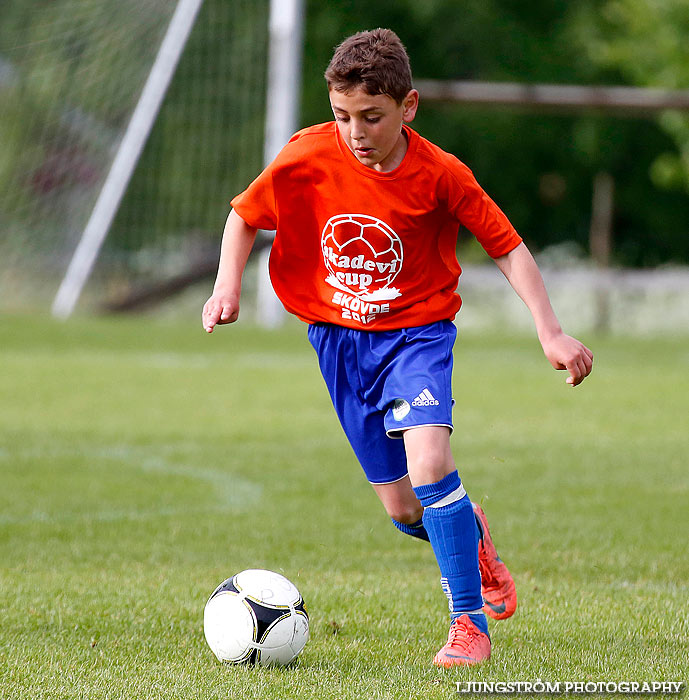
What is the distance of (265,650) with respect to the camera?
362 cm

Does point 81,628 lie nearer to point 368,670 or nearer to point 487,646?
point 368,670

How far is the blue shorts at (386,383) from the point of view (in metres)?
3.89

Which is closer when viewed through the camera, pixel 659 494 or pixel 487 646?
pixel 487 646

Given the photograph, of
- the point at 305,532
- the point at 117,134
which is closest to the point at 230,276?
the point at 305,532

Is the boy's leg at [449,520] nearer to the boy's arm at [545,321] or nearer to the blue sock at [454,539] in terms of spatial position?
the blue sock at [454,539]

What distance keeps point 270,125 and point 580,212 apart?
1535cm

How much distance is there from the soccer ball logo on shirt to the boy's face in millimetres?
220

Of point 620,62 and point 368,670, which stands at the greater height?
point 620,62

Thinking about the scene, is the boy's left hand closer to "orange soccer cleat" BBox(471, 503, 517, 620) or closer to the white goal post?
"orange soccer cleat" BBox(471, 503, 517, 620)

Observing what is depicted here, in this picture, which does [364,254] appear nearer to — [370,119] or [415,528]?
[370,119]

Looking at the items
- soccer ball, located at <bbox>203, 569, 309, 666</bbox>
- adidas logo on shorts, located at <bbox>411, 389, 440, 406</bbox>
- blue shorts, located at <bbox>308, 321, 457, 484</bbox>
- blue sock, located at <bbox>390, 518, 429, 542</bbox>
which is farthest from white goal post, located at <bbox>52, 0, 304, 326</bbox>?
soccer ball, located at <bbox>203, 569, 309, 666</bbox>

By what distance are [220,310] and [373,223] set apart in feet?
1.97

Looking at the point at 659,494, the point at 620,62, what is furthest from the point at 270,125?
the point at 659,494

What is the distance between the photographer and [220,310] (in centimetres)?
386
